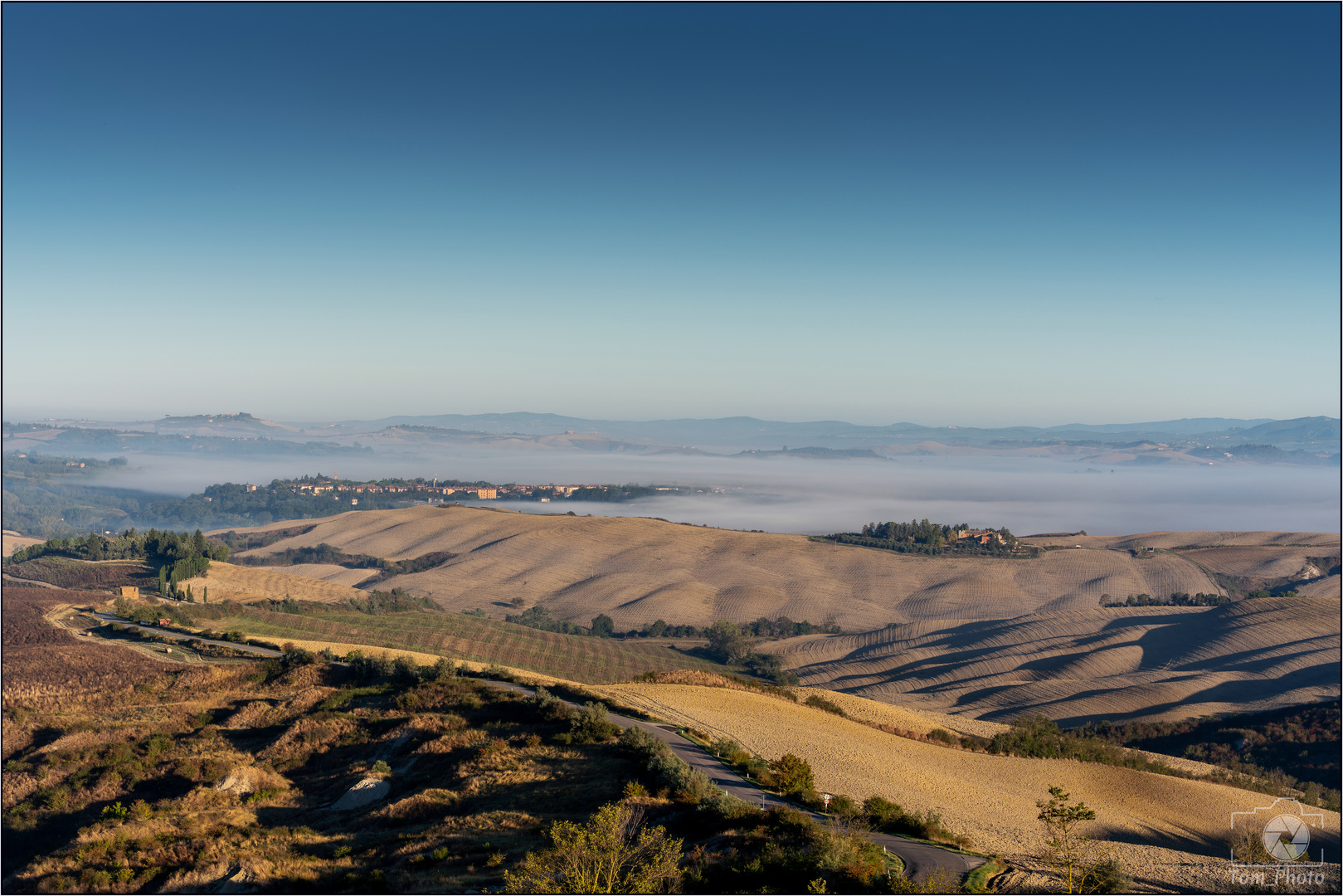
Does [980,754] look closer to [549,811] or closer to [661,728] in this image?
[661,728]

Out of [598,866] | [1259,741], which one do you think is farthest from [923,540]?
[598,866]

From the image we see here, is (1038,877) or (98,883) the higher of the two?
(1038,877)

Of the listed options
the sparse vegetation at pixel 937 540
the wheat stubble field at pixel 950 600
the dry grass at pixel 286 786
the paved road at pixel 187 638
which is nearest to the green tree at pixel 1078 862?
the dry grass at pixel 286 786

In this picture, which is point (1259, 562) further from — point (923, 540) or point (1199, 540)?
point (923, 540)

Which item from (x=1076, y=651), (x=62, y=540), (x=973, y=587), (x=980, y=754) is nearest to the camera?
(x=980, y=754)

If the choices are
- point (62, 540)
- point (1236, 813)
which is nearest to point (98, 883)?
point (1236, 813)

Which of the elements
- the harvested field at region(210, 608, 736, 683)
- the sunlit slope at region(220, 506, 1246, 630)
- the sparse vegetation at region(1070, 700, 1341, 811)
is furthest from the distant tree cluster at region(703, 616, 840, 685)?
the sparse vegetation at region(1070, 700, 1341, 811)
